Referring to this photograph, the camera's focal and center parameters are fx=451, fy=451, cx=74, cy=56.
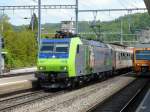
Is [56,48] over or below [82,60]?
over

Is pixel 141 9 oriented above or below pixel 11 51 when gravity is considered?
above

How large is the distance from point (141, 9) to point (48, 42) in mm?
24710

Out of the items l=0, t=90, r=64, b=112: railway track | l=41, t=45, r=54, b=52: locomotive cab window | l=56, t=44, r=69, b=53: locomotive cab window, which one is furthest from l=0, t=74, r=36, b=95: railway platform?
l=56, t=44, r=69, b=53: locomotive cab window

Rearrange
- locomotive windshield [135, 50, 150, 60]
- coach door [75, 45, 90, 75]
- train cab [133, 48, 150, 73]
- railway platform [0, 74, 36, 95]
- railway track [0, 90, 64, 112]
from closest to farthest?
railway track [0, 90, 64, 112]
railway platform [0, 74, 36, 95]
coach door [75, 45, 90, 75]
train cab [133, 48, 150, 73]
locomotive windshield [135, 50, 150, 60]

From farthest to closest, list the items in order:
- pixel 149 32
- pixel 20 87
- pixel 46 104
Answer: pixel 149 32, pixel 20 87, pixel 46 104

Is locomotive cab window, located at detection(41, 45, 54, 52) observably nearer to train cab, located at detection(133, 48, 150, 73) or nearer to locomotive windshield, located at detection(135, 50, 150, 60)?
train cab, located at detection(133, 48, 150, 73)

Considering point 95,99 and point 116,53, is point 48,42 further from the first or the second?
point 116,53

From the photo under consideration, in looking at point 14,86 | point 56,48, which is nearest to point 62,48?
point 56,48

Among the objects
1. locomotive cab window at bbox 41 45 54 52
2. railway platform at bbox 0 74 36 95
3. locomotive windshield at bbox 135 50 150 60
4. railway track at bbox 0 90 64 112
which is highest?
locomotive cab window at bbox 41 45 54 52

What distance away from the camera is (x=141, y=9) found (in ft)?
159

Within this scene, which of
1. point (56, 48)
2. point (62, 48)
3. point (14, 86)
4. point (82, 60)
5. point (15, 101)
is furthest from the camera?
point (82, 60)

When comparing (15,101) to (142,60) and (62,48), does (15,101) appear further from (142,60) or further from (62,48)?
(142,60)

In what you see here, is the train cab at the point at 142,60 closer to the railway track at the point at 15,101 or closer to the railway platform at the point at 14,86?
the railway platform at the point at 14,86

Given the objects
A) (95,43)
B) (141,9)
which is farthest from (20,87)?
(141,9)
